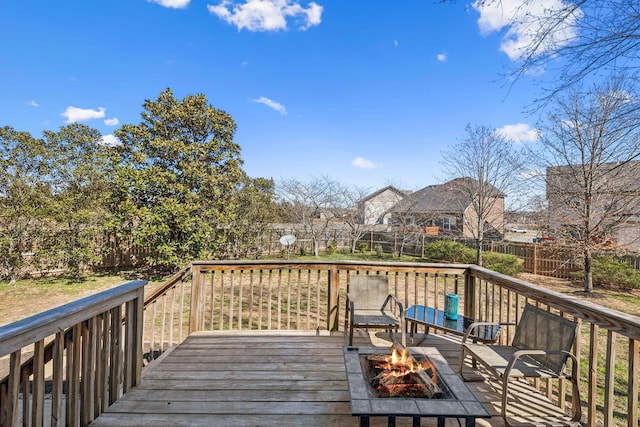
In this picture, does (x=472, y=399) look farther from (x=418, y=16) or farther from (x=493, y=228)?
(x=493, y=228)

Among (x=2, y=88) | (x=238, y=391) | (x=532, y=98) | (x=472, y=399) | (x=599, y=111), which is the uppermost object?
(x=2, y=88)

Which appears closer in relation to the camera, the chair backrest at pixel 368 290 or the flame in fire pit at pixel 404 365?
the flame in fire pit at pixel 404 365

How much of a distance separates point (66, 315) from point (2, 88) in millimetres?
10432

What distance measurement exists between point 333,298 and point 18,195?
342 inches

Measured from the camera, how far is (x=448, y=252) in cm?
1236

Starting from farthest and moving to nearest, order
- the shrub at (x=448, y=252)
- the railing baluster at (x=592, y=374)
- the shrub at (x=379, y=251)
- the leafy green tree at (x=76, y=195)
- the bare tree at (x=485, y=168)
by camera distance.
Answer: the shrub at (x=379, y=251), the shrub at (x=448, y=252), the bare tree at (x=485, y=168), the leafy green tree at (x=76, y=195), the railing baluster at (x=592, y=374)

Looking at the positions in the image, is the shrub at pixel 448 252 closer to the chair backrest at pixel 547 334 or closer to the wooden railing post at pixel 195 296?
the chair backrest at pixel 547 334

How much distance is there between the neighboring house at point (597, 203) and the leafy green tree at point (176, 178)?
31.2ft

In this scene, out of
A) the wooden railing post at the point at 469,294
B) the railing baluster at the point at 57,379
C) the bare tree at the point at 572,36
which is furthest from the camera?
the wooden railing post at the point at 469,294

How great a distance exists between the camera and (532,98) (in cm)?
314

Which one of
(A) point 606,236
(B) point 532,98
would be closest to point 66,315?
(B) point 532,98

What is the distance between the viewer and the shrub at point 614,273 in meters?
8.27

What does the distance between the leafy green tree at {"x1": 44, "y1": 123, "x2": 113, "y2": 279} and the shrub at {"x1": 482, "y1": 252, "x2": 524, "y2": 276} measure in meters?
12.2

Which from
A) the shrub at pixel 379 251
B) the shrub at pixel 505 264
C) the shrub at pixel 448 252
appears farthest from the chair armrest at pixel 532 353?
the shrub at pixel 379 251
